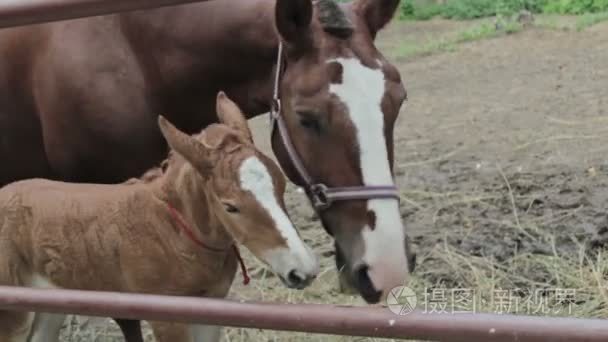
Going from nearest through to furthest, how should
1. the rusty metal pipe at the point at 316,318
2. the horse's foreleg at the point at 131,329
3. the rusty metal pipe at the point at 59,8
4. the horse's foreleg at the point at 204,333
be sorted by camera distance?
the rusty metal pipe at the point at 316,318
the rusty metal pipe at the point at 59,8
the horse's foreleg at the point at 204,333
the horse's foreleg at the point at 131,329

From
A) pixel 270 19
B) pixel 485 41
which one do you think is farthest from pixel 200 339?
pixel 485 41

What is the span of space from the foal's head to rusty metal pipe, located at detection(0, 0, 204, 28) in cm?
40

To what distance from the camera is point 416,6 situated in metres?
12.2

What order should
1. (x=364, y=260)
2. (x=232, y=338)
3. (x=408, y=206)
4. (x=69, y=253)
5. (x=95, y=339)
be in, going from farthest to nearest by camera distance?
(x=408, y=206) < (x=95, y=339) < (x=232, y=338) < (x=69, y=253) < (x=364, y=260)

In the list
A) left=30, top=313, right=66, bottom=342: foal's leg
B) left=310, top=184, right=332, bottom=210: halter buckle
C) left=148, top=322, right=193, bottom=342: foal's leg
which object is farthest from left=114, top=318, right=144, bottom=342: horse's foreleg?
left=310, top=184, right=332, bottom=210: halter buckle

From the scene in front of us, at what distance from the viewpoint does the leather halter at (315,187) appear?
6.55ft

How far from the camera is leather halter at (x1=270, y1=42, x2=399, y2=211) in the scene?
1995 millimetres

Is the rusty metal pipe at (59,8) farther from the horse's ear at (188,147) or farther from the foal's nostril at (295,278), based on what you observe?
the foal's nostril at (295,278)

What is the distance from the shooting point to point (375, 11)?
2389 millimetres

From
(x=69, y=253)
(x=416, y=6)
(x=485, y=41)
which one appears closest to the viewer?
(x=69, y=253)

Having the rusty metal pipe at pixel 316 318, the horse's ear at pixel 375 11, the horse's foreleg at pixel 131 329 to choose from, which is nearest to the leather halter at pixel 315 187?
the horse's ear at pixel 375 11

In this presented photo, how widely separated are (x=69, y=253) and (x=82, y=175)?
0.46 meters

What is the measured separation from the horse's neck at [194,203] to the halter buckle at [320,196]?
0.66 feet

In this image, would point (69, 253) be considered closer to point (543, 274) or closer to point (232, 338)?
point (232, 338)
